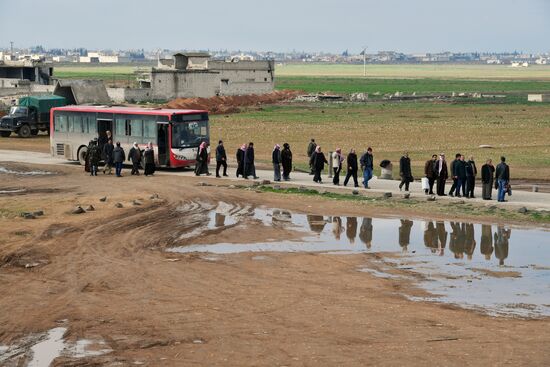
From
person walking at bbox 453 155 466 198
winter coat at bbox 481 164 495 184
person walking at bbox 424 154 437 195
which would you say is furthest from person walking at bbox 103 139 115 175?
winter coat at bbox 481 164 495 184

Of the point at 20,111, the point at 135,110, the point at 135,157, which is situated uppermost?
the point at 135,110

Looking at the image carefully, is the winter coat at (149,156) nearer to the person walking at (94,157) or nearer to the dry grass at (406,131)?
the person walking at (94,157)

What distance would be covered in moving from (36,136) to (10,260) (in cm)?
4049

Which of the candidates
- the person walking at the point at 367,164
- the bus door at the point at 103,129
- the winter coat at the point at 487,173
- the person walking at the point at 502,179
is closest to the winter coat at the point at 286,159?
the person walking at the point at 367,164

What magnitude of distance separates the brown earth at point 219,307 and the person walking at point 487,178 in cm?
764

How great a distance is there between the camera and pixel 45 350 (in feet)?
50.5

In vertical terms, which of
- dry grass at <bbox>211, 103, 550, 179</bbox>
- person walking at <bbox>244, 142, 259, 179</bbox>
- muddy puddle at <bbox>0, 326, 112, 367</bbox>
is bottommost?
dry grass at <bbox>211, 103, 550, 179</bbox>

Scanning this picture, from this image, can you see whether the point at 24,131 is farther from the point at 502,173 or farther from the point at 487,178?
the point at 502,173

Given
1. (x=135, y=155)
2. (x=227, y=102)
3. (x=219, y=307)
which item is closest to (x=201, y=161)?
(x=135, y=155)

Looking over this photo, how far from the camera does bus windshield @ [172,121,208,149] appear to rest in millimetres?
39312

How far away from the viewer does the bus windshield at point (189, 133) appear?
3931 centimetres

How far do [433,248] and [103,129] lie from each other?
20.6 m

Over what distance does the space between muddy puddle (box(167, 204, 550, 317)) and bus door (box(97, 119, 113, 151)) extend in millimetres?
11736

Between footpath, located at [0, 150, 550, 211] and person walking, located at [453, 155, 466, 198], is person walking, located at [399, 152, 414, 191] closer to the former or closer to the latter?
footpath, located at [0, 150, 550, 211]
